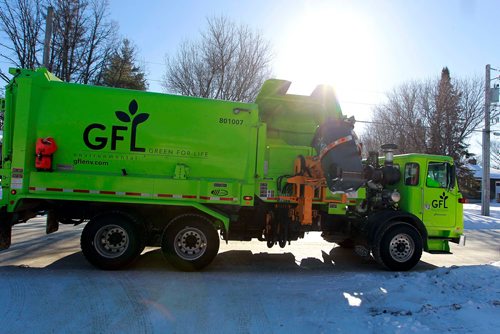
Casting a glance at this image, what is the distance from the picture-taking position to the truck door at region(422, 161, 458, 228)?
7.69 metres

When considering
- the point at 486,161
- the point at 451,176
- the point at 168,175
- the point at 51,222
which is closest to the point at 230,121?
the point at 168,175

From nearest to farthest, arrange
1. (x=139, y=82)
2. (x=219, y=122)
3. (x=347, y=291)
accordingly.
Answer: (x=347, y=291)
(x=219, y=122)
(x=139, y=82)

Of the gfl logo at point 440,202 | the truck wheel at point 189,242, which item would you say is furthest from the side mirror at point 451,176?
the truck wheel at point 189,242

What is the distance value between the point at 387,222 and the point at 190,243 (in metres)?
3.72

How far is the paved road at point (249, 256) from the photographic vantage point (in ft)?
23.4

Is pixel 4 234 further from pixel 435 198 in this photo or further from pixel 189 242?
pixel 435 198

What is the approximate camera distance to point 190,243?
261 inches

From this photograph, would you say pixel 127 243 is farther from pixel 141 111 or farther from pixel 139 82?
pixel 139 82

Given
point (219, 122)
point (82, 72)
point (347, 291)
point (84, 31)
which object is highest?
point (84, 31)

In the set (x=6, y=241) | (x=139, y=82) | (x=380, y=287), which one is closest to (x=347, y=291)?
(x=380, y=287)

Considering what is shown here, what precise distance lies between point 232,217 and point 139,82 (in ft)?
78.4

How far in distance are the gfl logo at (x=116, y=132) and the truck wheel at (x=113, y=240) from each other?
1212mm

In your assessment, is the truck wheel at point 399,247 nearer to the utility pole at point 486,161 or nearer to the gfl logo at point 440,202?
the gfl logo at point 440,202

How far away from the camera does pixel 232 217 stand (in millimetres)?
6984
